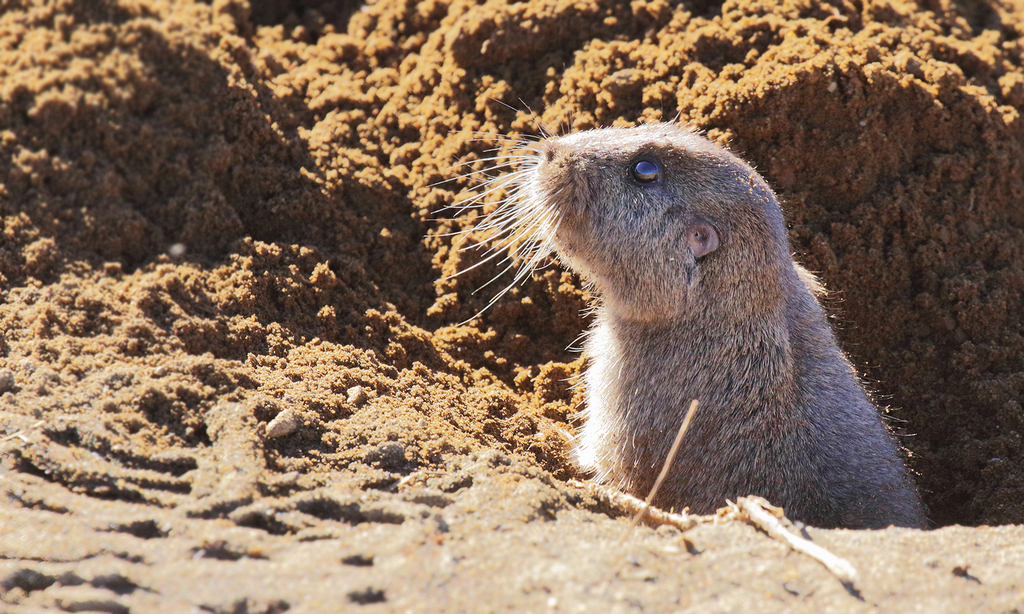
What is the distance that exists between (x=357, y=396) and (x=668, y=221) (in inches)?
70.7

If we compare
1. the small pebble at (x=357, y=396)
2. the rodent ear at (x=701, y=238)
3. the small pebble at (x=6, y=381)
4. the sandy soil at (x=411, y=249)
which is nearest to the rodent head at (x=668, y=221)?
the rodent ear at (x=701, y=238)

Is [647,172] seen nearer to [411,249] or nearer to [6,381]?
[411,249]

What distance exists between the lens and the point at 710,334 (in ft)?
14.0

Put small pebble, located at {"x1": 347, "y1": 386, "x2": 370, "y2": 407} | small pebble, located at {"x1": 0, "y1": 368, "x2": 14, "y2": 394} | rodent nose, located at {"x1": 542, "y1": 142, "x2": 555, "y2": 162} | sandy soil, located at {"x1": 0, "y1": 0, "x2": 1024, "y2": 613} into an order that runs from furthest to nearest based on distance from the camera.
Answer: rodent nose, located at {"x1": 542, "y1": 142, "x2": 555, "y2": 162}, small pebble, located at {"x1": 347, "y1": 386, "x2": 370, "y2": 407}, small pebble, located at {"x1": 0, "y1": 368, "x2": 14, "y2": 394}, sandy soil, located at {"x1": 0, "y1": 0, "x2": 1024, "y2": 613}

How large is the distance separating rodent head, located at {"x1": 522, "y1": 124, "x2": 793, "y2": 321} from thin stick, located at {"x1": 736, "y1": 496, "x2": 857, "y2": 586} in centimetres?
130

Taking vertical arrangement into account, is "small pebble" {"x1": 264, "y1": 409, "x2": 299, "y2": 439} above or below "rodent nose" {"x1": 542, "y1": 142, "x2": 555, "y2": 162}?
below

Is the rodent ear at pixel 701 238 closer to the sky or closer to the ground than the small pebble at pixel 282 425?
closer to the sky

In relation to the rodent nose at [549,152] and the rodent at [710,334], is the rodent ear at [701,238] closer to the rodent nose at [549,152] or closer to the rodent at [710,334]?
the rodent at [710,334]

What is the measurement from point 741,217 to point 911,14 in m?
3.00

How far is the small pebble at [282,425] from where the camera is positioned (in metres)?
3.54

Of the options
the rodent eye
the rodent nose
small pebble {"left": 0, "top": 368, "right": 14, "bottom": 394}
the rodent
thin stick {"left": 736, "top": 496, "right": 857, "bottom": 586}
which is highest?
the rodent nose

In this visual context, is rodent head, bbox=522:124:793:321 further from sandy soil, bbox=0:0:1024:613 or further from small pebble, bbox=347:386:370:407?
small pebble, bbox=347:386:370:407

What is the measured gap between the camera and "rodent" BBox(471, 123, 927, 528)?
4152 mm

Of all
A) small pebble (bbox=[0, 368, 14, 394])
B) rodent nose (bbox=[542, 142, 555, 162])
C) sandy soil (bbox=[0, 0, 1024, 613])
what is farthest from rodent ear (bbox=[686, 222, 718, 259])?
small pebble (bbox=[0, 368, 14, 394])
